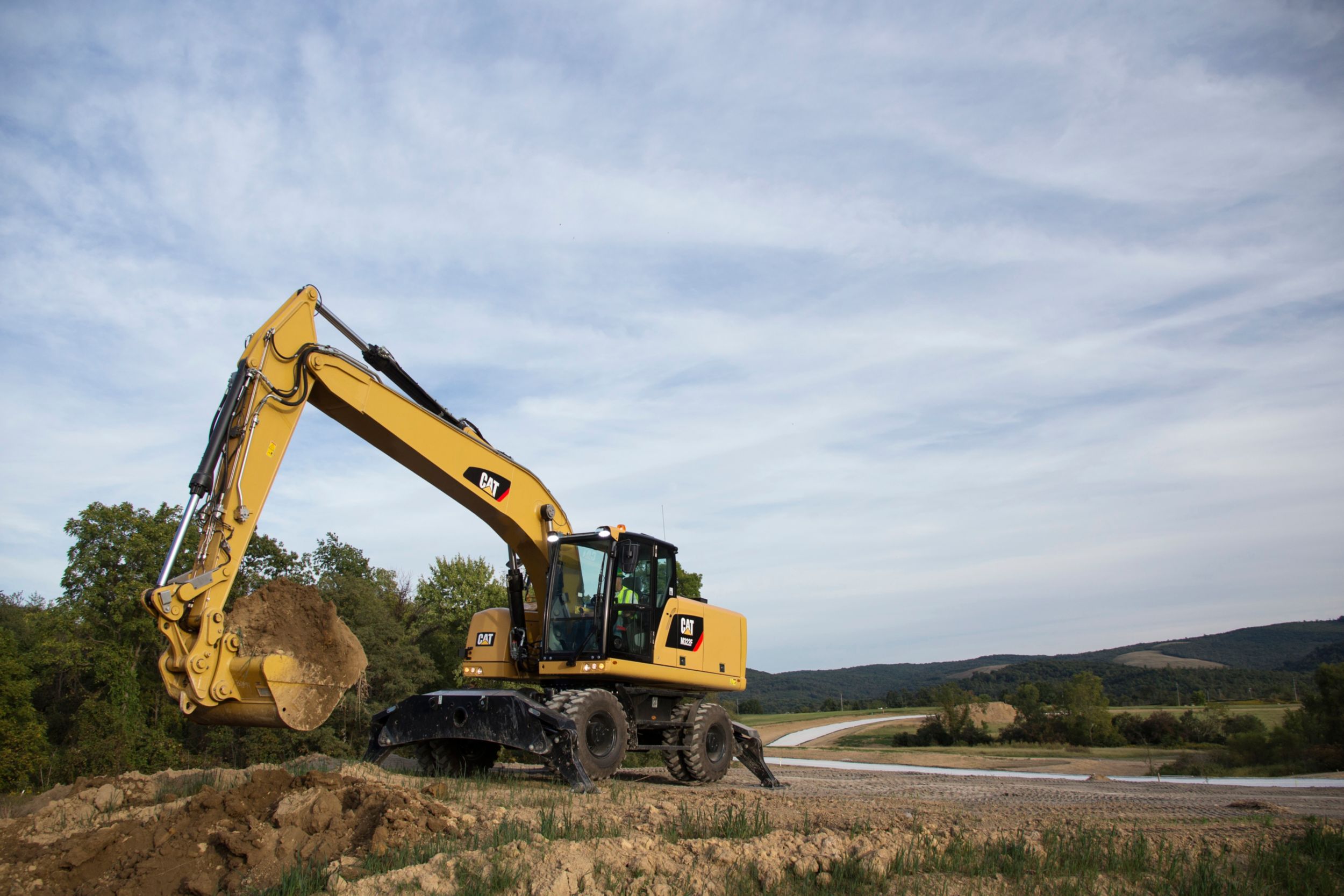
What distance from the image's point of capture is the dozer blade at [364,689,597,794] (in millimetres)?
9641

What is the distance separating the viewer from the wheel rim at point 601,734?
10.6 meters

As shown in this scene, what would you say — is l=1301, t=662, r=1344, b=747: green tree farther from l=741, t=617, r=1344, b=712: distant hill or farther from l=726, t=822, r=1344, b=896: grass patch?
l=726, t=822, r=1344, b=896: grass patch

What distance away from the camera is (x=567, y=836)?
6480 millimetres

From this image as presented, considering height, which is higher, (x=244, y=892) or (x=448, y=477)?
(x=448, y=477)

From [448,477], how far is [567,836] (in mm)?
5232

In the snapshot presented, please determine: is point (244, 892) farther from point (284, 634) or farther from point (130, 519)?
point (130, 519)

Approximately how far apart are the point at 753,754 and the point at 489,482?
20.8ft

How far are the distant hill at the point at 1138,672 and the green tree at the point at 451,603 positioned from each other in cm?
2529

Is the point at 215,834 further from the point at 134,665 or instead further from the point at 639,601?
the point at 134,665

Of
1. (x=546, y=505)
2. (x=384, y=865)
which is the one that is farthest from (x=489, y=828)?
(x=546, y=505)

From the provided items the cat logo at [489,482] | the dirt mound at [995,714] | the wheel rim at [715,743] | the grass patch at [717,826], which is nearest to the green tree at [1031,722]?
the dirt mound at [995,714]

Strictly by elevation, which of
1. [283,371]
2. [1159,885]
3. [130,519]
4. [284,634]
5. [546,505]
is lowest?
[1159,885]

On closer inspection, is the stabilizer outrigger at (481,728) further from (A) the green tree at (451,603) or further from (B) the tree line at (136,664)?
(A) the green tree at (451,603)

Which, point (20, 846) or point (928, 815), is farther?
point (928, 815)
